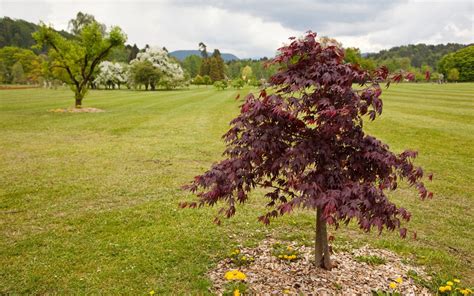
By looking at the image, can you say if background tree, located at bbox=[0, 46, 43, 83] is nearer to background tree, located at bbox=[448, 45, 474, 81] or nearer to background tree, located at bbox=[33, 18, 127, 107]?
background tree, located at bbox=[33, 18, 127, 107]

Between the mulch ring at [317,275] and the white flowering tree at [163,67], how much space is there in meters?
66.0

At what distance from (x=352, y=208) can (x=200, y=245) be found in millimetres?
3337

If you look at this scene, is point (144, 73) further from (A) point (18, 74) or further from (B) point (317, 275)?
(B) point (317, 275)

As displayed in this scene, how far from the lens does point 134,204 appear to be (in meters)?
8.19

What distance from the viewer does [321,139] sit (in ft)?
13.8

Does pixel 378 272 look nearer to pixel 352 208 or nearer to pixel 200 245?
pixel 352 208

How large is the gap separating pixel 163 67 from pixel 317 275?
224ft

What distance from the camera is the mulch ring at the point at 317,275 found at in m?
4.71

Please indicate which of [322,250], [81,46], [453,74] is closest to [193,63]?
[453,74]

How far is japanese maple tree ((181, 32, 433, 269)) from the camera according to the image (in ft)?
12.5

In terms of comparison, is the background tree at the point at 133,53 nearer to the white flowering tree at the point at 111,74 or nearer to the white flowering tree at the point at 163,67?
the white flowering tree at the point at 111,74

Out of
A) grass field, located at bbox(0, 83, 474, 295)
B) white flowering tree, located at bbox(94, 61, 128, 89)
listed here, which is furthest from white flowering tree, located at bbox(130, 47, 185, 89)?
grass field, located at bbox(0, 83, 474, 295)

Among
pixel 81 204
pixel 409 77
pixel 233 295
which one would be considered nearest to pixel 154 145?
pixel 81 204

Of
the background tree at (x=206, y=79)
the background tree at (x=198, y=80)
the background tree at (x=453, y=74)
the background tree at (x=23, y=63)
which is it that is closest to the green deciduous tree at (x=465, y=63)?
the background tree at (x=453, y=74)
